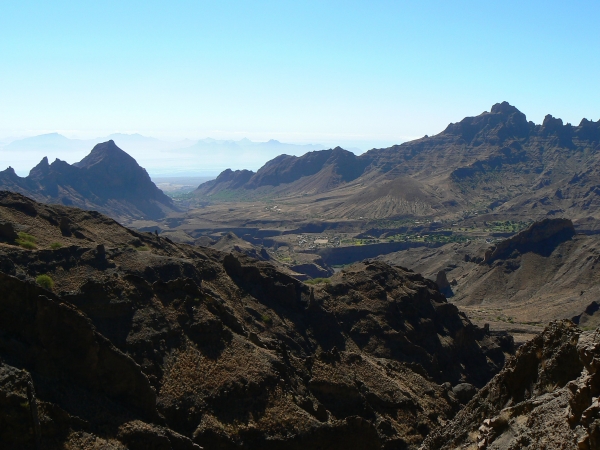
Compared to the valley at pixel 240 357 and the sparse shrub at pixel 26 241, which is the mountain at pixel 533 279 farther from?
the sparse shrub at pixel 26 241

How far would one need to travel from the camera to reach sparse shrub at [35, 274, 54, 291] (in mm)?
31108

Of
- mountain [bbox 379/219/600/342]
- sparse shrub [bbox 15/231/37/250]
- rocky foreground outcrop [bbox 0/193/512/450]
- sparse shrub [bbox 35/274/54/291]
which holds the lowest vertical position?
mountain [bbox 379/219/600/342]

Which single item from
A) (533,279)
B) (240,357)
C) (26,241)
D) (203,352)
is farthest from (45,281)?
(533,279)

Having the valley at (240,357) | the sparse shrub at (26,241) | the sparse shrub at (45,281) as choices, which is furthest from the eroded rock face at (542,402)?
the sparse shrub at (26,241)

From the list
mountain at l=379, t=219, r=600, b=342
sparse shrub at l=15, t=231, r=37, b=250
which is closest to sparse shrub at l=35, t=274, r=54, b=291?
sparse shrub at l=15, t=231, r=37, b=250

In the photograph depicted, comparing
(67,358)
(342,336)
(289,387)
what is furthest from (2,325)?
(342,336)

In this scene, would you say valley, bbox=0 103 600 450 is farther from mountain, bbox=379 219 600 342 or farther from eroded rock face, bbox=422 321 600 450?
mountain, bbox=379 219 600 342

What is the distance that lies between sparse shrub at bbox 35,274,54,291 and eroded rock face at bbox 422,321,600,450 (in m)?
19.7

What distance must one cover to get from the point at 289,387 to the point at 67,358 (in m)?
9.73

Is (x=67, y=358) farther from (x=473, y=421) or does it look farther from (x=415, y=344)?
(x=415, y=344)

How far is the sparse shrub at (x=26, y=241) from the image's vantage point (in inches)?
1464

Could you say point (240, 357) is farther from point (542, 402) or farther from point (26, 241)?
point (26, 241)

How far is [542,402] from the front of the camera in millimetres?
17578

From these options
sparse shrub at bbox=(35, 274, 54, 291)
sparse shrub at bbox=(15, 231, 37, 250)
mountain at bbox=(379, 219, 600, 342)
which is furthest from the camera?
mountain at bbox=(379, 219, 600, 342)
